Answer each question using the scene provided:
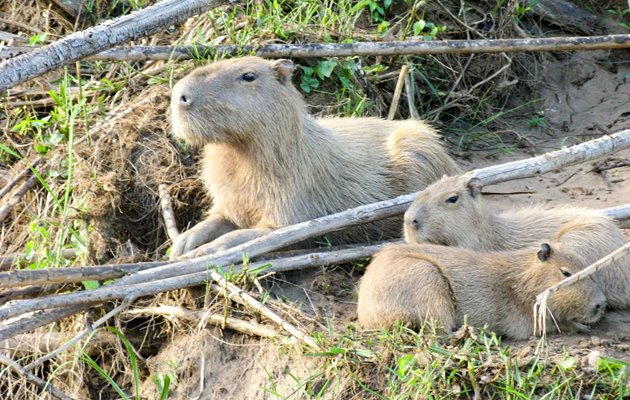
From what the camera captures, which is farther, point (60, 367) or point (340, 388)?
point (60, 367)

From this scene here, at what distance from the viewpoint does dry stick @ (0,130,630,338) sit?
501 centimetres

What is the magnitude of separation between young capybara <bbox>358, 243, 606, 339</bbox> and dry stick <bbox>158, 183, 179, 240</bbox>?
1.44m

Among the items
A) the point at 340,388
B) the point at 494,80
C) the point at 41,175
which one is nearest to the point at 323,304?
the point at 340,388

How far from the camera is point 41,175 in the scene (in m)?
6.41

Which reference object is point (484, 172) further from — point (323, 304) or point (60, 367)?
point (60, 367)

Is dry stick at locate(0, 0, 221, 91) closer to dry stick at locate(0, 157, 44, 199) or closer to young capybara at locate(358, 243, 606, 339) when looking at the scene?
young capybara at locate(358, 243, 606, 339)

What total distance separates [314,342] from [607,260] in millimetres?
1350

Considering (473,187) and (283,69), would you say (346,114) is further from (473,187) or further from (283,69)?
(473,187)

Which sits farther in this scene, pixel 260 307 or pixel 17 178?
pixel 17 178

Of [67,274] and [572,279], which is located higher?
[572,279]

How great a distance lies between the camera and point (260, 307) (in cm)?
493

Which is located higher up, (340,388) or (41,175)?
(340,388)

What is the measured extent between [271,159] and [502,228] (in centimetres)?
137

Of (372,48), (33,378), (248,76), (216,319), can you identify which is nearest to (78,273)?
(33,378)
